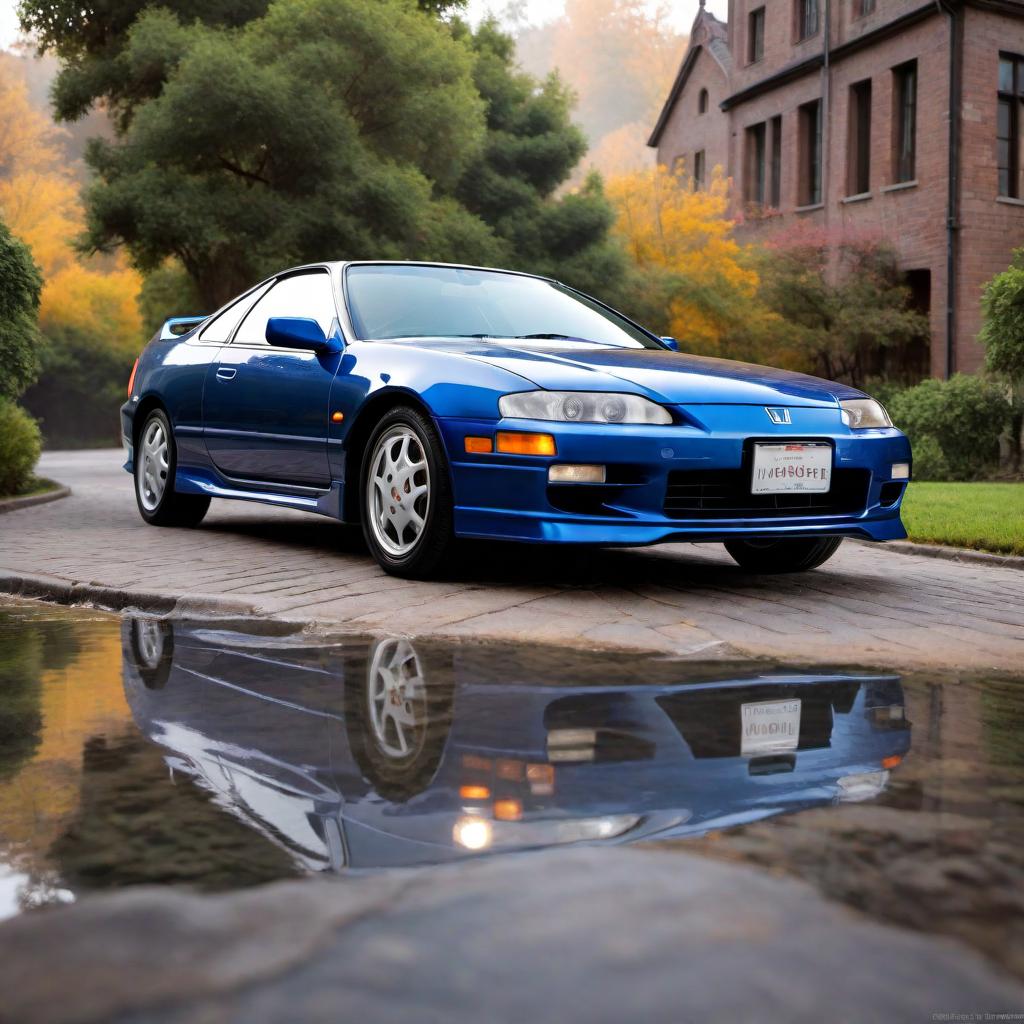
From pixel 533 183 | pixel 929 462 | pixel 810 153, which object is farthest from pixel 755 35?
pixel 929 462

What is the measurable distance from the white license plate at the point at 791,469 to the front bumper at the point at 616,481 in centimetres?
5

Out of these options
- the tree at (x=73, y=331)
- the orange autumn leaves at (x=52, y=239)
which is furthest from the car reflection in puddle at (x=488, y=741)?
the orange autumn leaves at (x=52, y=239)

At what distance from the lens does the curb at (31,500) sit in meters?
11.3

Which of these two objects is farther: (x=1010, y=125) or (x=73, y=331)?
(x=73, y=331)

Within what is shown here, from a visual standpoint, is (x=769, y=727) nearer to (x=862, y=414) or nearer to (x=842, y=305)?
(x=862, y=414)

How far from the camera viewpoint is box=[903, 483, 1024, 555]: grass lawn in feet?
26.1

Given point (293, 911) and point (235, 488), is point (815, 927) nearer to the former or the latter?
point (293, 911)

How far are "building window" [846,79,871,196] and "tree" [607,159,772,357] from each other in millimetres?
2495

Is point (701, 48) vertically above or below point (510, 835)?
above

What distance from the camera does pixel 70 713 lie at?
3.79 m

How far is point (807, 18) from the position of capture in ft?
99.6

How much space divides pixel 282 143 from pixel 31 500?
37.7 feet

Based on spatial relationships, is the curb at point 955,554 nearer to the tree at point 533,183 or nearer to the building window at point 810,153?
the tree at point 533,183

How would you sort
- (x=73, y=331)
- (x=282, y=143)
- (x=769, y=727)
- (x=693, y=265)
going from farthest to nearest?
(x=73, y=331), (x=693, y=265), (x=282, y=143), (x=769, y=727)
